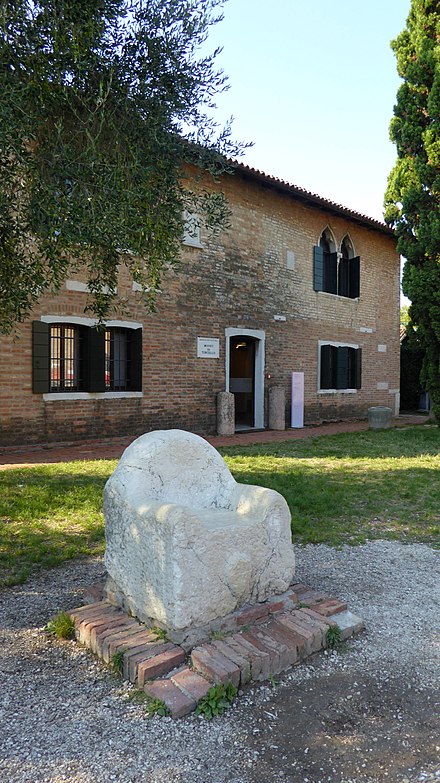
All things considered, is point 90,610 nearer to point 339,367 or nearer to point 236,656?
point 236,656

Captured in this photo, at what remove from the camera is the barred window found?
1022cm

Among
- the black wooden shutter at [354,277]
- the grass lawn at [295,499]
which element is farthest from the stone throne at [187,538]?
the black wooden shutter at [354,277]

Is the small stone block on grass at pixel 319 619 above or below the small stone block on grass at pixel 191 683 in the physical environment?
above

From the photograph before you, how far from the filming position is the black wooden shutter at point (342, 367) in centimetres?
1638

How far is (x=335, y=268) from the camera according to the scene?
53.6ft

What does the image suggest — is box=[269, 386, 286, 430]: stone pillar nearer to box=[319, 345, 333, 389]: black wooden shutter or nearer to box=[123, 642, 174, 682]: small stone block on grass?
box=[319, 345, 333, 389]: black wooden shutter

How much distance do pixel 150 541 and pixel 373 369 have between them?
16213 millimetres

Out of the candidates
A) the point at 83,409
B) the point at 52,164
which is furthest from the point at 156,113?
the point at 83,409

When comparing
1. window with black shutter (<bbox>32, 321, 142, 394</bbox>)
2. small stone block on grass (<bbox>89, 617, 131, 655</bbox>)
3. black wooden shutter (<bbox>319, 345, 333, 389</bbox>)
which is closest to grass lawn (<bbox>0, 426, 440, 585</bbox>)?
small stone block on grass (<bbox>89, 617, 131, 655</bbox>)

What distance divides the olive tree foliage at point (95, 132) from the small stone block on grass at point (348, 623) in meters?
2.89

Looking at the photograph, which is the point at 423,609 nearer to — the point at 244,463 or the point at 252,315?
the point at 244,463

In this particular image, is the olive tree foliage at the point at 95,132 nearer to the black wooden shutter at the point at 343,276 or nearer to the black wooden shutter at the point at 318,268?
the black wooden shutter at the point at 318,268

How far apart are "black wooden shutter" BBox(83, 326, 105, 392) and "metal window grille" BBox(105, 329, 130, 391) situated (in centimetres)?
48

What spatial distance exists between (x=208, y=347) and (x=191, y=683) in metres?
10.4
